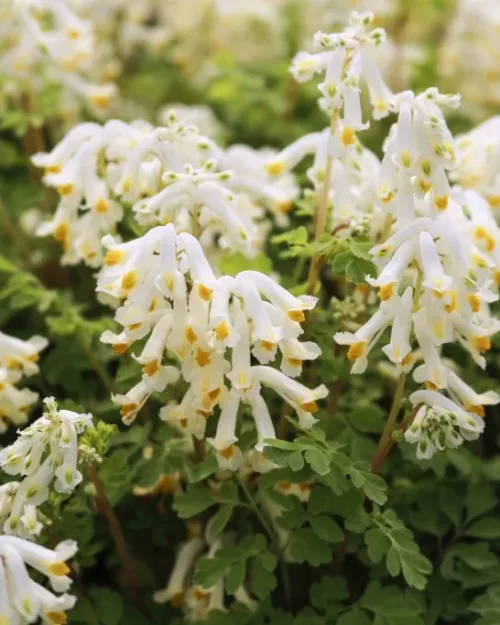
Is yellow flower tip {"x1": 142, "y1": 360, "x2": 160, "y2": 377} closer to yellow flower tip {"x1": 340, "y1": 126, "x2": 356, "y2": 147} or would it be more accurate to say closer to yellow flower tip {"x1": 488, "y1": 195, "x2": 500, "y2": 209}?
yellow flower tip {"x1": 340, "y1": 126, "x2": 356, "y2": 147}

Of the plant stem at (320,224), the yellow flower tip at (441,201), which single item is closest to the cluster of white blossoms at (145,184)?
the plant stem at (320,224)

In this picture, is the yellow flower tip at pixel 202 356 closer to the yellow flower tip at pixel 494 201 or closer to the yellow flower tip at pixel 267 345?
the yellow flower tip at pixel 267 345

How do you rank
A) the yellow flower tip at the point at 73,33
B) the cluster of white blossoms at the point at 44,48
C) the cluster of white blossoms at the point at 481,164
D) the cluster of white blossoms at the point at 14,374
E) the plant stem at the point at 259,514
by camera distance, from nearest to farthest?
the plant stem at the point at 259,514, the cluster of white blossoms at the point at 14,374, the cluster of white blossoms at the point at 481,164, the cluster of white blossoms at the point at 44,48, the yellow flower tip at the point at 73,33

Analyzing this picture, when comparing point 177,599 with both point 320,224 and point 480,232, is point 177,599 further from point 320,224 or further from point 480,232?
point 480,232

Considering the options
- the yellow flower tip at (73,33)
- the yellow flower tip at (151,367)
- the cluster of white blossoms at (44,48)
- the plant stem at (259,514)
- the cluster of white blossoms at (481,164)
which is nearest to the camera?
the yellow flower tip at (151,367)

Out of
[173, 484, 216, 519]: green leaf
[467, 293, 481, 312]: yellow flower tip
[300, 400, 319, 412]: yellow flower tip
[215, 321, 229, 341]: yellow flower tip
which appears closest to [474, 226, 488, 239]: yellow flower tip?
[467, 293, 481, 312]: yellow flower tip

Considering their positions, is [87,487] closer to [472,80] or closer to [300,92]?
[300,92]
